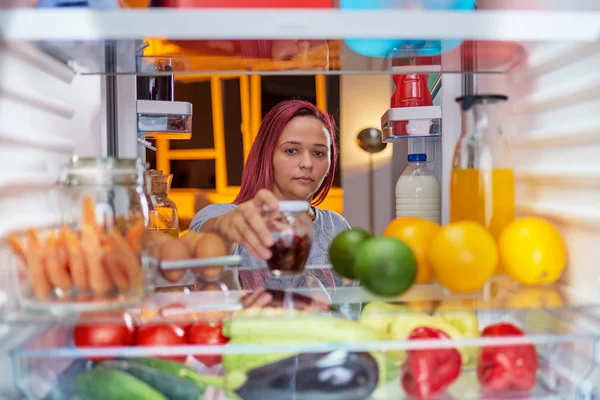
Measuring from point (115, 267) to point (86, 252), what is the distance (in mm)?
38

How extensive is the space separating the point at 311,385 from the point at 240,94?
300cm

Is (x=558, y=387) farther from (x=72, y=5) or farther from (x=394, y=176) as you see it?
(x=394, y=176)

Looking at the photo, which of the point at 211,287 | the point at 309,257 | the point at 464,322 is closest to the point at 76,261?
the point at 211,287

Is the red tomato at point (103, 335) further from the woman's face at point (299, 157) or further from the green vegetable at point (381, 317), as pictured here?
the woman's face at point (299, 157)

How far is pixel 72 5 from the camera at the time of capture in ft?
2.58

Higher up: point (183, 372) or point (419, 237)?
point (419, 237)

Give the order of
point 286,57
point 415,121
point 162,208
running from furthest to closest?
point 162,208, point 415,121, point 286,57

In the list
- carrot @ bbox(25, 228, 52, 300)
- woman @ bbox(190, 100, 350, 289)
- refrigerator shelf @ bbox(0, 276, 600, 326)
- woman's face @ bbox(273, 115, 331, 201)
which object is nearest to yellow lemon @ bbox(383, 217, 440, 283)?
refrigerator shelf @ bbox(0, 276, 600, 326)

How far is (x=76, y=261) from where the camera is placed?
738 millimetres

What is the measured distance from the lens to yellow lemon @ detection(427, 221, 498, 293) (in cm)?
79

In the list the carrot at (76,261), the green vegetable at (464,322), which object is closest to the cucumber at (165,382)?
the carrot at (76,261)

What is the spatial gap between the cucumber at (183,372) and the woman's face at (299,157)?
5.05 ft

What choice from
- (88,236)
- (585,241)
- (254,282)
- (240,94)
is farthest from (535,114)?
(240,94)

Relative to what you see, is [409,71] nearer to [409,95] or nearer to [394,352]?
[394,352]
